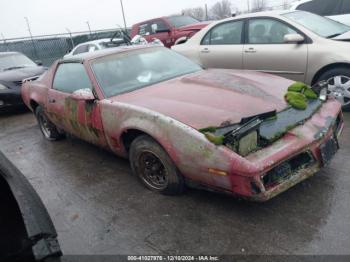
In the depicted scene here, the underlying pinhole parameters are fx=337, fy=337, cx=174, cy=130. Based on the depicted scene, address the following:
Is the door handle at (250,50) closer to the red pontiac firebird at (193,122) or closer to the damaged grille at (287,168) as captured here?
the red pontiac firebird at (193,122)

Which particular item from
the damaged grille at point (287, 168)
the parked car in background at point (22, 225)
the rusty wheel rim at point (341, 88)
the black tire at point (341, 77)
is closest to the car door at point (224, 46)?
the black tire at point (341, 77)

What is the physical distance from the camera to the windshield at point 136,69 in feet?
12.5

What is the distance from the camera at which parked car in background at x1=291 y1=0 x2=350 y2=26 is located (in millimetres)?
7420

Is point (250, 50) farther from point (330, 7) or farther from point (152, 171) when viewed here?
point (330, 7)

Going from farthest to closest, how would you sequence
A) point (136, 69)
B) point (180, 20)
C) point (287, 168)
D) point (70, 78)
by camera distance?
1. point (180, 20)
2. point (70, 78)
3. point (136, 69)
4. point (287, 168)

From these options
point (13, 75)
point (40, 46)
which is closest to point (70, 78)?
point (13, 75)

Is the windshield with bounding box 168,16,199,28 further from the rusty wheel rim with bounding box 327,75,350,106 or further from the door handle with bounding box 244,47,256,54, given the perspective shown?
the rusty wheel rim with bounding box 327,75,350,106

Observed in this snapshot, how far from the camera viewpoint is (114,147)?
3.71m

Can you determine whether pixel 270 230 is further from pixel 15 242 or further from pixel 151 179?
pixel 15 242

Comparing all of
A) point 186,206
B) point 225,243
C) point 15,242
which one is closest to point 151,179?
point 186,206

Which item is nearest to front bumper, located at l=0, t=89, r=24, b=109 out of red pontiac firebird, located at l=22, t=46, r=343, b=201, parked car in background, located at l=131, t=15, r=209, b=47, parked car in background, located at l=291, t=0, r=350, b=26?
red pontiac firebird, located at l=22, t=46, r=343, b=201

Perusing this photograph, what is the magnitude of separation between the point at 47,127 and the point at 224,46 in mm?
3378

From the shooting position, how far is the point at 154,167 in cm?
330

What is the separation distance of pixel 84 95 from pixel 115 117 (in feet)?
1.64
